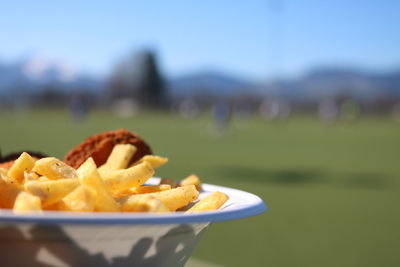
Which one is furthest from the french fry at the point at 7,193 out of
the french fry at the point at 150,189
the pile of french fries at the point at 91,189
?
the french fry at the point at 150,189

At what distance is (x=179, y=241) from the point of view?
135 cm

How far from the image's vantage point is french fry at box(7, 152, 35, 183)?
1.52m

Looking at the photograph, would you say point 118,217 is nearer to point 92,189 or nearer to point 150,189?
point 92,189

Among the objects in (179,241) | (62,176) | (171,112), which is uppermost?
(62,176)

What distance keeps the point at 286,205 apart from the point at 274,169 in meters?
5.32

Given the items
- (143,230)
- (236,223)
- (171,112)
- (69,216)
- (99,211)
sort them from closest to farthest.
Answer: (69,216) → (143,230) → (99,211) → (236,223) → (171,112)

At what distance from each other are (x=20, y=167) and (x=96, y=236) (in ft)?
1.43

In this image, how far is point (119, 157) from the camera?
5.86 ft

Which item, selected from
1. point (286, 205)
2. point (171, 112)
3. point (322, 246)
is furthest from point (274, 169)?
point (171, 112)

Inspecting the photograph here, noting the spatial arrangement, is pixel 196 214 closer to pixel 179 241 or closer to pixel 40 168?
pixel 179 241

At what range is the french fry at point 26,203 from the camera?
1.17 metres

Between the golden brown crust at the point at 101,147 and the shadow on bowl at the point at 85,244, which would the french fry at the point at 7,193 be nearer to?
the shadow on bowl at the point at 85,244

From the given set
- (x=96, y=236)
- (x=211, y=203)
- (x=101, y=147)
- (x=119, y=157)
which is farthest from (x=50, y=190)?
(x=101, y=147)

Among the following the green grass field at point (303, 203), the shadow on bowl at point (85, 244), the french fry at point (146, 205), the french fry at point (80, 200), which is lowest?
the green grass field at point (303, 203)
